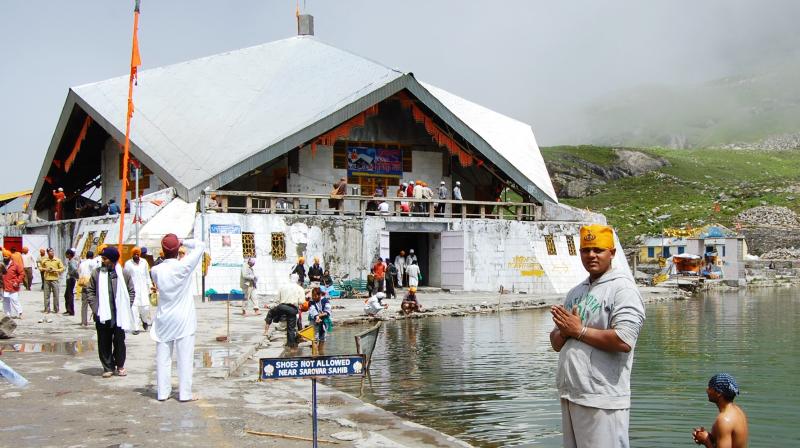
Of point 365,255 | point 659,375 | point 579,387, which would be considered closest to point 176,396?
point 579,387

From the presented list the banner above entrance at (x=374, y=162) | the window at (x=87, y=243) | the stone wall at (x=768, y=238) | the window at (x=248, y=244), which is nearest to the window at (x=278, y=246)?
the window at (x=248, y=244)

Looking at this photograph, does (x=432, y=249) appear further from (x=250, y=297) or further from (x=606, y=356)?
(x=606, y=356)

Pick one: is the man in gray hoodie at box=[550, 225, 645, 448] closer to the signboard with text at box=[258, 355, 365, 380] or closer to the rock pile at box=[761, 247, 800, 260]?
the signboard with text at box=[258, 355, 365, 380]

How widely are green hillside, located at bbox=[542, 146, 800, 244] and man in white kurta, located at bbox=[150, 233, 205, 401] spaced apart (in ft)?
177

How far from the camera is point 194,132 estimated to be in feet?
96.5

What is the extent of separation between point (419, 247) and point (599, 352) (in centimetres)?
2666

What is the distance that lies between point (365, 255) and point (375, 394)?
1632 centimetres

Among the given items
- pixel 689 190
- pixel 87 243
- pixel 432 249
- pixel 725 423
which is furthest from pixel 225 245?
pixel 689 190

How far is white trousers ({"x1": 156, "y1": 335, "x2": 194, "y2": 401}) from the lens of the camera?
876cm

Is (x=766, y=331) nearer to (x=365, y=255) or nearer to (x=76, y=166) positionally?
(x=365, y=255)

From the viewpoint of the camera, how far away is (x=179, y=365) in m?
8.85

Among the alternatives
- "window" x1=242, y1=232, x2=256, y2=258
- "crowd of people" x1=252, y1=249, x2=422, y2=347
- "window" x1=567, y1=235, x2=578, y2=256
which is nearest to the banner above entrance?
"crowd of people" x1=252, y1=249, x2=422, y2=347

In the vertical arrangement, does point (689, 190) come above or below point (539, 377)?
above

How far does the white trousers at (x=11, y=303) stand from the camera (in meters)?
15.9
